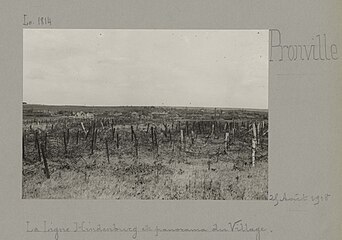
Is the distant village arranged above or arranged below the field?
above

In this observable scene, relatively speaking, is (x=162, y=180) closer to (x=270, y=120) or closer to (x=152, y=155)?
(x=152, y=155)

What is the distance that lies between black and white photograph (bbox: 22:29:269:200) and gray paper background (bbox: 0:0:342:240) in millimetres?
20

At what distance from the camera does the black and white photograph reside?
1714 mm

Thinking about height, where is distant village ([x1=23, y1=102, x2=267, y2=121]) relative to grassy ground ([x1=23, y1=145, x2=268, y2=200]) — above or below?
above

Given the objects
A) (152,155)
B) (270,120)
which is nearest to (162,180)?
(152,155)

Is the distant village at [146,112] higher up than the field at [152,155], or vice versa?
the distant village at [146,112]

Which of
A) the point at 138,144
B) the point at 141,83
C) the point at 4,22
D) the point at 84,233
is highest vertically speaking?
the point at 4,22

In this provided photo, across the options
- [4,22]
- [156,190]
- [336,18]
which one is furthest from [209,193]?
[4,22]

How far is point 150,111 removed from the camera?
1.72 metres

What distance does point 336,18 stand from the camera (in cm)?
170

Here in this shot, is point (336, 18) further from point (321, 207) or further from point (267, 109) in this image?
point (321, 207)

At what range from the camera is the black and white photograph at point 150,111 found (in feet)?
5.62

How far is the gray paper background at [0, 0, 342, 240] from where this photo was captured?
5.58 feet

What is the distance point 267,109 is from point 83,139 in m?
0.41
